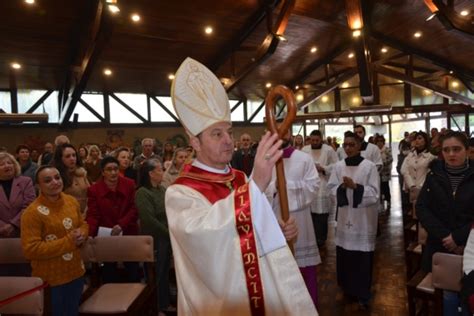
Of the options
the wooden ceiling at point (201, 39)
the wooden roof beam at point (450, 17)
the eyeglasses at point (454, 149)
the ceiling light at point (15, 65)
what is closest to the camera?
the eyeglasses at point (454, 149)

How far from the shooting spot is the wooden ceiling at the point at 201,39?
26.3 feet

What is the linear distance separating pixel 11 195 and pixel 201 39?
7.56 meters

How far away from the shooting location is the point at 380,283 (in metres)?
4.12

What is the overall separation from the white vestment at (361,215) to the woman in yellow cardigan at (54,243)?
2420 millimetres

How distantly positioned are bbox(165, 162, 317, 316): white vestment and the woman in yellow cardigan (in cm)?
159

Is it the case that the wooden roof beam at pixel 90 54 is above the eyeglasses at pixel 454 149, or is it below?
above

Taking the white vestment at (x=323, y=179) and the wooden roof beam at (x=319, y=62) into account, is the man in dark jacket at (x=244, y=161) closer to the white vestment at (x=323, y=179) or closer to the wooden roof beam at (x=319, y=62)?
the white vestment at (x=323, y=179)

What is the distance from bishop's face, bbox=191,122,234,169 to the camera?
168cm

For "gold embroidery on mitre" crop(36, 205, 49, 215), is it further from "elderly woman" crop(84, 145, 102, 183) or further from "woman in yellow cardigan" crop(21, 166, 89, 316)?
"elderly woman" crop(84, 145, 102, 183)

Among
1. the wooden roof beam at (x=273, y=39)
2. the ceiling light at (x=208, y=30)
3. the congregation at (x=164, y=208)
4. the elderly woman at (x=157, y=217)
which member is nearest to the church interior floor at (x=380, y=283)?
the congregation at (x=164, y=208)

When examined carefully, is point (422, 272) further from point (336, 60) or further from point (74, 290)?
point (336, 60)

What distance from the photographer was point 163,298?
3.57 m

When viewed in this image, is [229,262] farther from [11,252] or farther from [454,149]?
[11,252]

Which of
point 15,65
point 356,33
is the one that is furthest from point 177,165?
point 15,65
